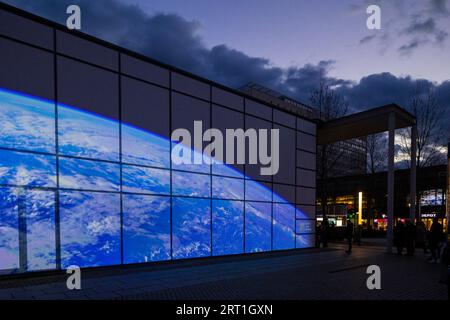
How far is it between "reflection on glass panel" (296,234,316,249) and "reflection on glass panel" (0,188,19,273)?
13531 millimetres

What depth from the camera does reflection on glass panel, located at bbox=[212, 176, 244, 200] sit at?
1384cm

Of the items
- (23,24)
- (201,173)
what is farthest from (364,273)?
(23,24)

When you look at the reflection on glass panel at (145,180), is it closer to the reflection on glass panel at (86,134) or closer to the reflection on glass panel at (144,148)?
the reflection on glass panel at (144,148)

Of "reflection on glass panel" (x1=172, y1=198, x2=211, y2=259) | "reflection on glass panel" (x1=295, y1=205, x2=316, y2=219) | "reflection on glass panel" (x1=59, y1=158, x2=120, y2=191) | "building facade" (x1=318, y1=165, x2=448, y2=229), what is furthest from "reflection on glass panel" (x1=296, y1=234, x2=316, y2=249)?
"building facade" (x1=318, y1=165, x2=448, y2=229)

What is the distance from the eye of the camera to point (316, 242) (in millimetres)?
18984

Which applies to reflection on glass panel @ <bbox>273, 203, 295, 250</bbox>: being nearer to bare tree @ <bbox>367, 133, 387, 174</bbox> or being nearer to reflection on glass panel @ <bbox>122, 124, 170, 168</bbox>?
reflection on glass panel @ <bbox>122, 124, 170, 168</bbox>

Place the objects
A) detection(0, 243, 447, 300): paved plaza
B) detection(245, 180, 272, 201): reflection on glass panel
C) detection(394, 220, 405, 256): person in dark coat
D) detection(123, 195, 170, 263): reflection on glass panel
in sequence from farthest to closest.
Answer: detection(245, 180, 272, 201): reflection on glass panel < detection(394, 220, 405, 256): person in dark coat < detection(123, 195, 170, 263): reflection on glass panel < detection(0, 243, 447, 300): paved plaza

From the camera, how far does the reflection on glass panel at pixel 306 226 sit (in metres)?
17.8

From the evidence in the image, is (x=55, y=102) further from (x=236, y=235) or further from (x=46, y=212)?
(x=236, y=235)

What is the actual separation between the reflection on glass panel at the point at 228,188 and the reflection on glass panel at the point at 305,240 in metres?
5.18

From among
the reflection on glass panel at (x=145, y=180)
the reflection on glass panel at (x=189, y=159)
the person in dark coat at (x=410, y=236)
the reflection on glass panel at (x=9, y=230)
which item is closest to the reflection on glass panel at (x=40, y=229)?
the reflection on glass panel at (x=9, y=230)

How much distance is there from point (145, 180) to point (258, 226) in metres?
6.60

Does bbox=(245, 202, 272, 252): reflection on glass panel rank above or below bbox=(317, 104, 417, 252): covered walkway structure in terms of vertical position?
below

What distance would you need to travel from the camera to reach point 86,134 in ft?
33.3
